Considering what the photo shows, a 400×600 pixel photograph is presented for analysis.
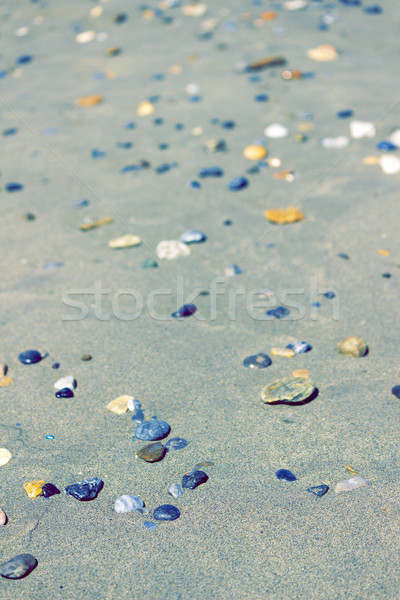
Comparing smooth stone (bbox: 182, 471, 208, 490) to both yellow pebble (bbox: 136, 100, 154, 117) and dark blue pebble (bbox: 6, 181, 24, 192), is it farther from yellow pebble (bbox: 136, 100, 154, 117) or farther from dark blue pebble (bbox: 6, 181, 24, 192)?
yellow pebble (bbox: 136, 100, 154, 117)

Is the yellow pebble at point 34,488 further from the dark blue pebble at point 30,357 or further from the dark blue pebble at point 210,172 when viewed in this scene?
the dark blue pebble at point 210,172

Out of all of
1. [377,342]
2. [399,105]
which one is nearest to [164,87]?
[399,105]

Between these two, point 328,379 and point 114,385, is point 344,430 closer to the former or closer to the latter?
point 328,379

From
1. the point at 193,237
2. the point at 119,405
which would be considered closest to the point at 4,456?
the point at 119,405

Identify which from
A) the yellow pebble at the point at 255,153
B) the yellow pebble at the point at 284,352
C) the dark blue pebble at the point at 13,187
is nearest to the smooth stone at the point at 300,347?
the yellow pebble at the point at 284,352

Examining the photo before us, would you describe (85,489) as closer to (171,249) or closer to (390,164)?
(171,249)

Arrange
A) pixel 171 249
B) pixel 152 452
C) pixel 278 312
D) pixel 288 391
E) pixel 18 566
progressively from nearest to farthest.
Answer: pixel 18 566 < pixel 152 452 < pixel 288 391 < pixel 278 312 < pixel 171 249
